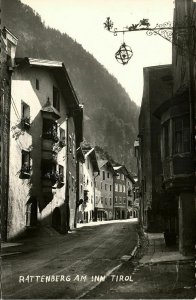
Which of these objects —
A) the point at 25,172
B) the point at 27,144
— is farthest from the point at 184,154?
the point at 27,144

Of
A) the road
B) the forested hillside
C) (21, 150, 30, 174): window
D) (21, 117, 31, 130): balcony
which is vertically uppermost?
the forested hillside

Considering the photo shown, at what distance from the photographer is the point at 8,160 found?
21.5 m

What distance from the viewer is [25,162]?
24266 mm

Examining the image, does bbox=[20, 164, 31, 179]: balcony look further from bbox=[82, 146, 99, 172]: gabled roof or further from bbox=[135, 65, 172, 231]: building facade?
bbox=[82, 146, 99, 172]: gabled roof

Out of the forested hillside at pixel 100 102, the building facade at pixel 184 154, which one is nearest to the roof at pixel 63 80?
the building facade at pixel 184 154

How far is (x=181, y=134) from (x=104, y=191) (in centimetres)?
5575

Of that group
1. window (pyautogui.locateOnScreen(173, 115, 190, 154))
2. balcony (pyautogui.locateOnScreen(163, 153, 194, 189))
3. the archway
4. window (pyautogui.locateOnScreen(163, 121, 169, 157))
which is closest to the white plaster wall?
the archway

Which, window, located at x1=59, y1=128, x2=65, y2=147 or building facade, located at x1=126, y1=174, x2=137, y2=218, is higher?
window, located at x1=59, y1=128, x2=65, y2=147

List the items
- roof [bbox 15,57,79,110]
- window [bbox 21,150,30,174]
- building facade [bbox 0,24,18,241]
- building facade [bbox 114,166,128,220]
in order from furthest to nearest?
1. building facade [bbox 114,166,128,220]
2. roof [bbox 15,57,79,110]
3. window [bbox 21,150,30,174]
4. building facade [bbox 0,24,18,241]

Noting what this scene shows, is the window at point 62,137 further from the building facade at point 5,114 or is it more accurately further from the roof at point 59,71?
the building facade at point 5,114

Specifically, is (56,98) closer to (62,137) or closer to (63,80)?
(63,80)

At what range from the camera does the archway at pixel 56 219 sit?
29.8 metres

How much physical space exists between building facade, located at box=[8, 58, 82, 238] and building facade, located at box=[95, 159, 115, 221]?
31615 millimetres

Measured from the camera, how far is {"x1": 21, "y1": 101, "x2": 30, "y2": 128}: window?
77.8 ft
